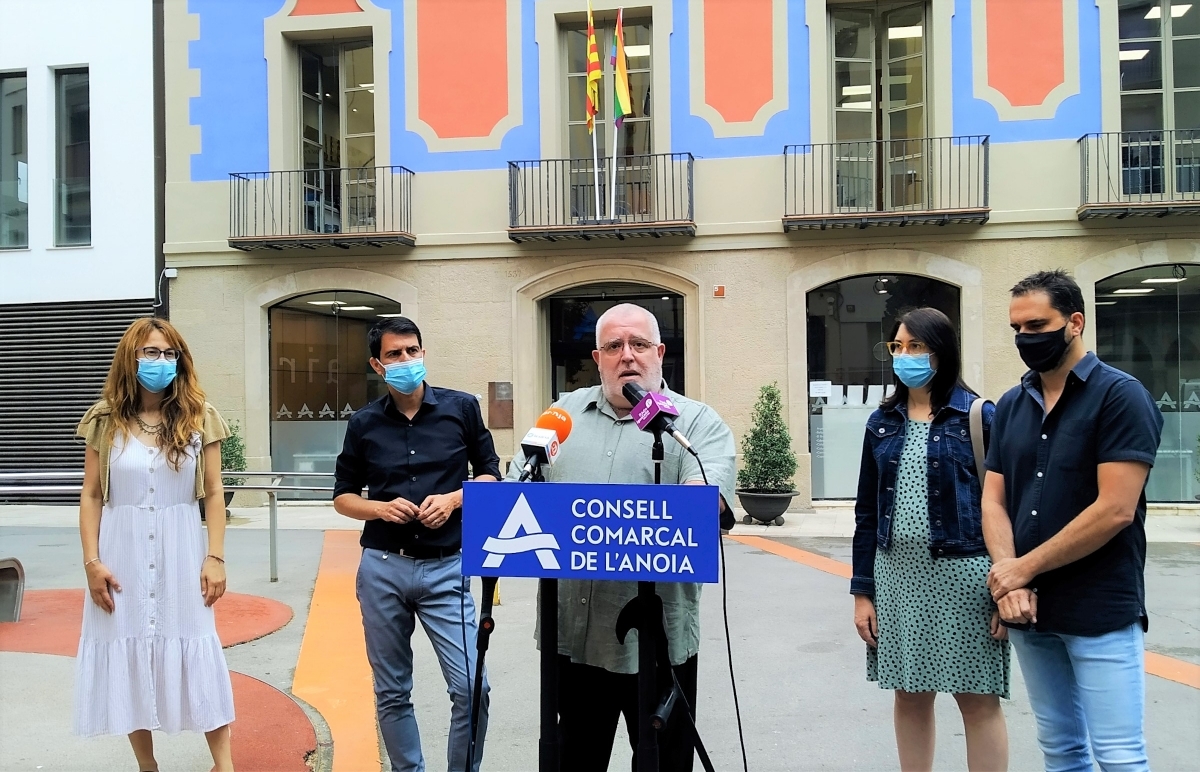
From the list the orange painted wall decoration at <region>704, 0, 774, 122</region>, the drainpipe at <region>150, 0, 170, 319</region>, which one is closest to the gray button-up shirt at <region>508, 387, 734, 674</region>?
the orange painted wall decoration at <region>704, 0, 774, 122</region>

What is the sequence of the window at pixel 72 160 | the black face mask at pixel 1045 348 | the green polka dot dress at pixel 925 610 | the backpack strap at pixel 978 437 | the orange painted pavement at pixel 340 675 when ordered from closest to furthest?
the black face mask at pixel 1045 348
the green polka dot dress at pixel 925 610
the backpack strap at pixel 978 437
the orange painted pavement at pixel 340 675
the window at pixel 72 160

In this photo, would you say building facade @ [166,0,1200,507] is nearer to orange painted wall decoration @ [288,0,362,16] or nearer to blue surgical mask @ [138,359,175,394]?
orange painted wall decoration @ [288,0,362,16]

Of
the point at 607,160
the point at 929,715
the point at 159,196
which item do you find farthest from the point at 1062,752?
the point at 159,196

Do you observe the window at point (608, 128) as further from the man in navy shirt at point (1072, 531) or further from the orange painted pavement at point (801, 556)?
the man in navy shirt at point (1072, 531)

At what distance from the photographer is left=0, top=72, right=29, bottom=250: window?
623 inches

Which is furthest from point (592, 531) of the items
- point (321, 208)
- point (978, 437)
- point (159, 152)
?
point (159, 152)

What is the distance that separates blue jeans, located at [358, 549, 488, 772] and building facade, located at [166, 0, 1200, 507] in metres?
10.5

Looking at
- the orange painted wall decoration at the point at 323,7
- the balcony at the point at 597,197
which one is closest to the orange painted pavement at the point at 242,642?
the balcony at the point at 597,197

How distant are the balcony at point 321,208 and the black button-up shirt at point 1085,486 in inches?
488

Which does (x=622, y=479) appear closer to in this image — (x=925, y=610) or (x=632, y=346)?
(x=632, y=346)

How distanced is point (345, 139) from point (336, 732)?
12675mm

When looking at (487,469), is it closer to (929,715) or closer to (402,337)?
(402,337)

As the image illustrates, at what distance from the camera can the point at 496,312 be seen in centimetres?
1454

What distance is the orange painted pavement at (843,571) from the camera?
217 inches
